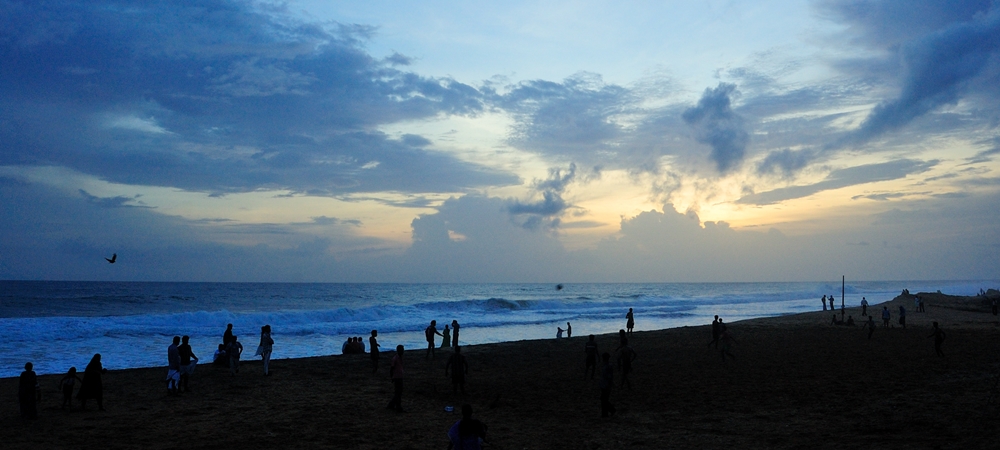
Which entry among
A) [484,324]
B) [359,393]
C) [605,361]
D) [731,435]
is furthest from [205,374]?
[484,324]

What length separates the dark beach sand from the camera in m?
11.2

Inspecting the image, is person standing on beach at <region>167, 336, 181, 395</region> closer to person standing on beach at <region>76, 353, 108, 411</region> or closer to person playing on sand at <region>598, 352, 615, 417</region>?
person standing on beach at <region>76, 353, 108, 411</region>

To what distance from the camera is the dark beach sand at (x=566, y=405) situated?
11195 millimetres

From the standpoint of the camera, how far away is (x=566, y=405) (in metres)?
14.8

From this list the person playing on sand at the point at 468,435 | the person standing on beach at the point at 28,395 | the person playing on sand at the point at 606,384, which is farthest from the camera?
the person playing on sand at the point at 606,384

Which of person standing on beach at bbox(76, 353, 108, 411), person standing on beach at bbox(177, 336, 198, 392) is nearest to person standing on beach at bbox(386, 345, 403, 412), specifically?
person standing on beach at bbox(177, 336, 198, 392)

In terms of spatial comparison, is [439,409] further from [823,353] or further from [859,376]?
[823,353]

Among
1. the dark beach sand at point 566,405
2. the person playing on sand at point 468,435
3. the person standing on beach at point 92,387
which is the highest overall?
the person playing on sand at point 468,435

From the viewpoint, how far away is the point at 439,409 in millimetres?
14500

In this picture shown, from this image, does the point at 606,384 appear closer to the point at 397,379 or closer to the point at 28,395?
the point at 397,379

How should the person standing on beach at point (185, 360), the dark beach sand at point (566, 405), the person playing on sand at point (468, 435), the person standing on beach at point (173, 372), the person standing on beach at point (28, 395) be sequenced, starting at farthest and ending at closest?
the person standing on beach at point (185, 360) < the person standing on beach at point (173, 372) < the person standing on beach at point (28, 395) < the dark beach sand at point (566, 405) < the person playing on sand at point (468, 435)

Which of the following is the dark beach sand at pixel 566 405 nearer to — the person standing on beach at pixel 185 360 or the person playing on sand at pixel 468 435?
the person standing on beach at pixel 185 360

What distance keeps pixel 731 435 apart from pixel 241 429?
31.9 ft

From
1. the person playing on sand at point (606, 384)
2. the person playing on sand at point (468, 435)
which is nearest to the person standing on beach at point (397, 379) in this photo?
the person playing on sand at point (606, 384)
